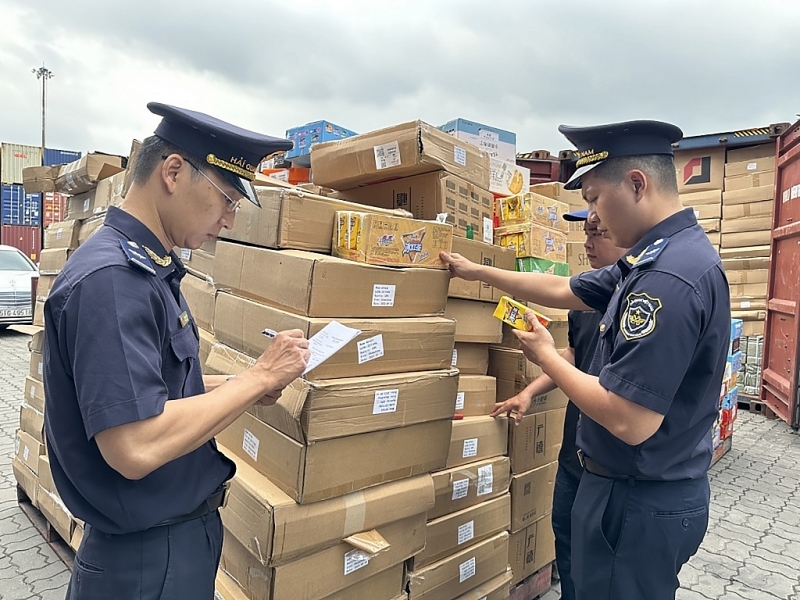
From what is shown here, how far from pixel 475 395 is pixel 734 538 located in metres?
2.11

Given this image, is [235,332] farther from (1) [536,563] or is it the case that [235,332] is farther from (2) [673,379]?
(1) [536,563]

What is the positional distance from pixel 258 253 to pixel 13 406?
196 inches

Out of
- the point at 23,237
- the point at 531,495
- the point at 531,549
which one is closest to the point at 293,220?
the point at 531,495

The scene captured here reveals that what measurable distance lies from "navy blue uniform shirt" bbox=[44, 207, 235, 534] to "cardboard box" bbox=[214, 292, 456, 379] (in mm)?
514

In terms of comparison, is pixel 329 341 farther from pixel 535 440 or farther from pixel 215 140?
pixel 535 440

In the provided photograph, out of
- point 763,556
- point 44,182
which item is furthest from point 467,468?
point 44,182

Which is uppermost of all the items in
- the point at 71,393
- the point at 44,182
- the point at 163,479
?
the point at 44,182

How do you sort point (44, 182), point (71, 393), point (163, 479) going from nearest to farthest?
point (71, 393) → point (163, 479) → point (44, 182)

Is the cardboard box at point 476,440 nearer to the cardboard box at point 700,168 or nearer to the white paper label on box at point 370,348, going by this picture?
the white paper label on box at point 370,348

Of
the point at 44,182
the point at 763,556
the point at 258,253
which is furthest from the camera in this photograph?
the point at 44,182

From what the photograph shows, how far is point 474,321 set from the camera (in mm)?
2682

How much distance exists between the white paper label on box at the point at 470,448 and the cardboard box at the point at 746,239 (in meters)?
5.39

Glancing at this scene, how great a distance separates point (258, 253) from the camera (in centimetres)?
205

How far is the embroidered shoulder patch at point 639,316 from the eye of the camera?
145 cm
